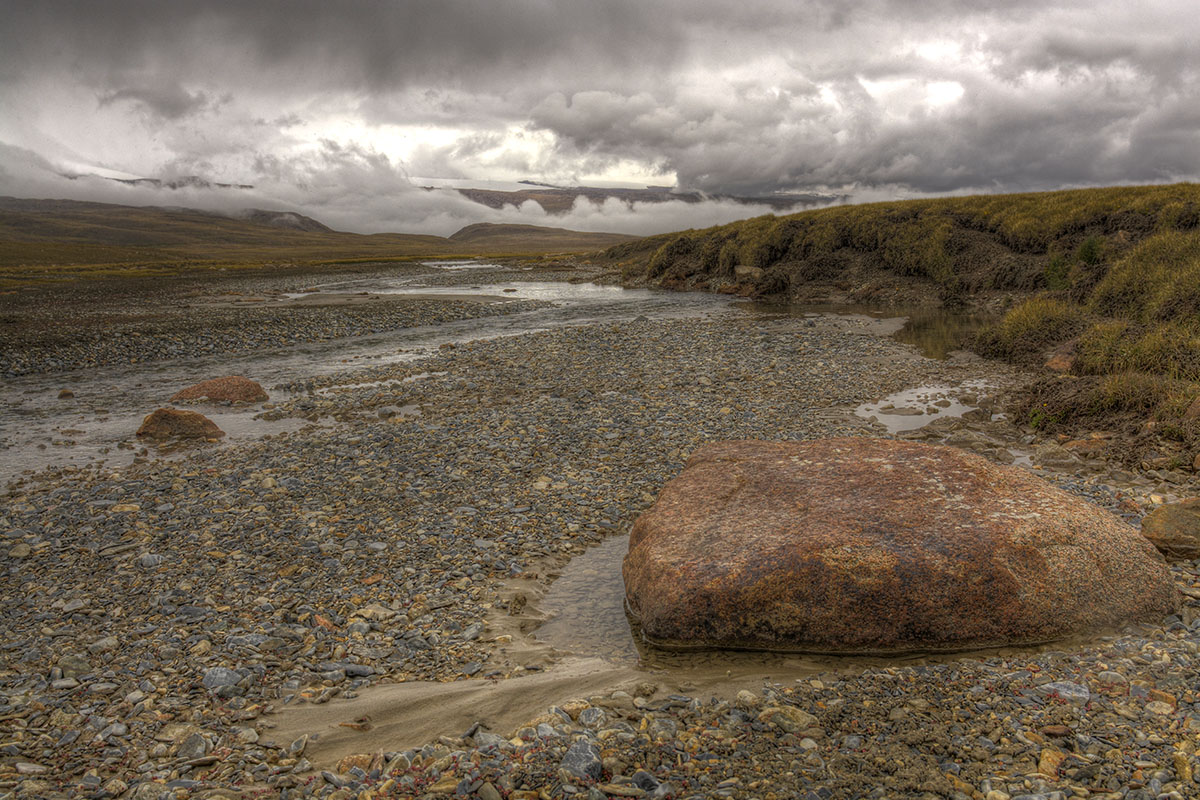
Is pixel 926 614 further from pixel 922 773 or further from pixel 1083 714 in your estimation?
pixel 922 773

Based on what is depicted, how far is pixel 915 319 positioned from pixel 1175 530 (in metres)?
29.2

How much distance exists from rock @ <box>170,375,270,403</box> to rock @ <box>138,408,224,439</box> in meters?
3.39

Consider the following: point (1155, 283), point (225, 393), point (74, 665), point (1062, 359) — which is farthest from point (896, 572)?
point (1155, 283)

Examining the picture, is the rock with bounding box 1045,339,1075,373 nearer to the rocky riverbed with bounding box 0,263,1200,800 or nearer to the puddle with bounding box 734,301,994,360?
the puddle with bounding box 734,301,994,360

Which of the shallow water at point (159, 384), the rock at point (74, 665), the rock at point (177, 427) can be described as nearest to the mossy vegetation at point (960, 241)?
the shallow water at point (159, 384)

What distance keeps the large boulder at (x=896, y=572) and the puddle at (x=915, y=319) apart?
18.3m

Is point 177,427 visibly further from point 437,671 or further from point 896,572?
point 896,572

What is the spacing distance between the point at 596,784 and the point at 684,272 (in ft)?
198

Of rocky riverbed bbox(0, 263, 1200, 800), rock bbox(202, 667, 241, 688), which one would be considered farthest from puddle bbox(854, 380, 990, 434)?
rock bbox(202, 667, 241, 688)

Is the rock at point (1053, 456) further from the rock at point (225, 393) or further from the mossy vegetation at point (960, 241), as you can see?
the rock at point (225, 393)

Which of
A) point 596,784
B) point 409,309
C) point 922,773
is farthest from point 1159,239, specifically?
point 409,309

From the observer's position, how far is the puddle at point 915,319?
2706 cm

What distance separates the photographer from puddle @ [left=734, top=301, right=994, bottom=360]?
27056mm

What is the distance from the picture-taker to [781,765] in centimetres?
489
